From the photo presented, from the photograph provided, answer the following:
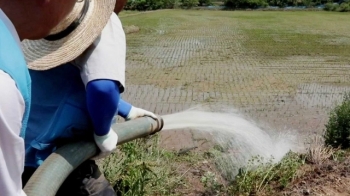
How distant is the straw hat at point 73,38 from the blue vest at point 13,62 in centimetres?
74

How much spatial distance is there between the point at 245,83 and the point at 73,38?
6949 millimetres

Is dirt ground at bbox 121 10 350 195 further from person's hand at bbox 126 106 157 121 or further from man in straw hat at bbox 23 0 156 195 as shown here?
man in straw hat at bbox 23 0 156 195

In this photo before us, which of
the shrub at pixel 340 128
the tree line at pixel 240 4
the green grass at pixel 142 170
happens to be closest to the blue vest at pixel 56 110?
the green grass at pixel 142 170

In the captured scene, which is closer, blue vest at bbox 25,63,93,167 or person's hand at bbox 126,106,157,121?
blue vest at bbox 25,63,93,167

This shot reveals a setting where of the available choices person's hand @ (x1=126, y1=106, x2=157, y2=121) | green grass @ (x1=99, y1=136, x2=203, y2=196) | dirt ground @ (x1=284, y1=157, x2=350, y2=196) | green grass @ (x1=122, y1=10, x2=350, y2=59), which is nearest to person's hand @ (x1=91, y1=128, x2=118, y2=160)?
person's hand @ (x1=126, y1=106, x2=157, y2=121)

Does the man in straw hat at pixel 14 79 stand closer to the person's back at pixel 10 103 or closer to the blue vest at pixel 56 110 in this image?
the person's back at pixel 10 103

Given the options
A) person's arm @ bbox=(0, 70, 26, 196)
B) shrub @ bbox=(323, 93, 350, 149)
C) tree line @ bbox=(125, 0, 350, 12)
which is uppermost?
person's arm @ bbox=(0, 70, 26, 196)

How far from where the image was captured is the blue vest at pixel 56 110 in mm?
1738

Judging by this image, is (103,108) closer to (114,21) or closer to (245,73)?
(114,21)

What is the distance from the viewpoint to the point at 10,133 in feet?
2.20

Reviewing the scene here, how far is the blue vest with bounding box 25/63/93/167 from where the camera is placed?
68.4 inches

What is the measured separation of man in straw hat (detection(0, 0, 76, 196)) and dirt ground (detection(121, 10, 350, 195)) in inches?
114

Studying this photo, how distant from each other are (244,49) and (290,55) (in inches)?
50.5

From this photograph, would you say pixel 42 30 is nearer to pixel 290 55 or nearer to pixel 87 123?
pixel 87 123
